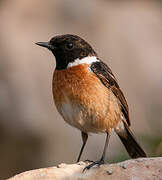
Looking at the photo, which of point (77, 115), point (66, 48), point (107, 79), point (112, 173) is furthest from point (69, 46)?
point (112, 173)

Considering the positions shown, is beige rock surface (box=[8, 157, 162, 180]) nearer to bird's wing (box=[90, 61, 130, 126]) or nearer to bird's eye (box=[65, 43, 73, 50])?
bird's wing (box=[90, 61, 130, 126])

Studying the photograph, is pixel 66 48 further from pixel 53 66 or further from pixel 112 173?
pixel 53 66

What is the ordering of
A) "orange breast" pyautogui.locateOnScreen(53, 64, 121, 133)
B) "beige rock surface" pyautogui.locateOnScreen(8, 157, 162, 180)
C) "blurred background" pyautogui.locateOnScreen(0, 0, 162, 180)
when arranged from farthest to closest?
"blurred background" pyautogui.locateOnScreen(0, 0, 162, 180) → "orange breast" pyautogui.locateOnScreen(53, 64, 121, 133) → "beige rock surface" pyautogui.locateOnScreen(8, 157, 162, 180)

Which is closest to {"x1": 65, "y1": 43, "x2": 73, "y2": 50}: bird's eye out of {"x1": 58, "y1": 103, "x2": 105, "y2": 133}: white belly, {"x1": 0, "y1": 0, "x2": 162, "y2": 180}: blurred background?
{"x1": 58, "y1": 103, "x2": 105, "y2": 133}: white belly

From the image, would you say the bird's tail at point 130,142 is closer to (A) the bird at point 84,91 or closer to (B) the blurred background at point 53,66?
(A) the bird at point 84,91

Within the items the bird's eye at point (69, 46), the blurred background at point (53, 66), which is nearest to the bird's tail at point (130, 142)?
the bird's eye at point (69, 46)

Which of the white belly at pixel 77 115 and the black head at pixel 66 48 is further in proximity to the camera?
the black head at pixel 66 48
